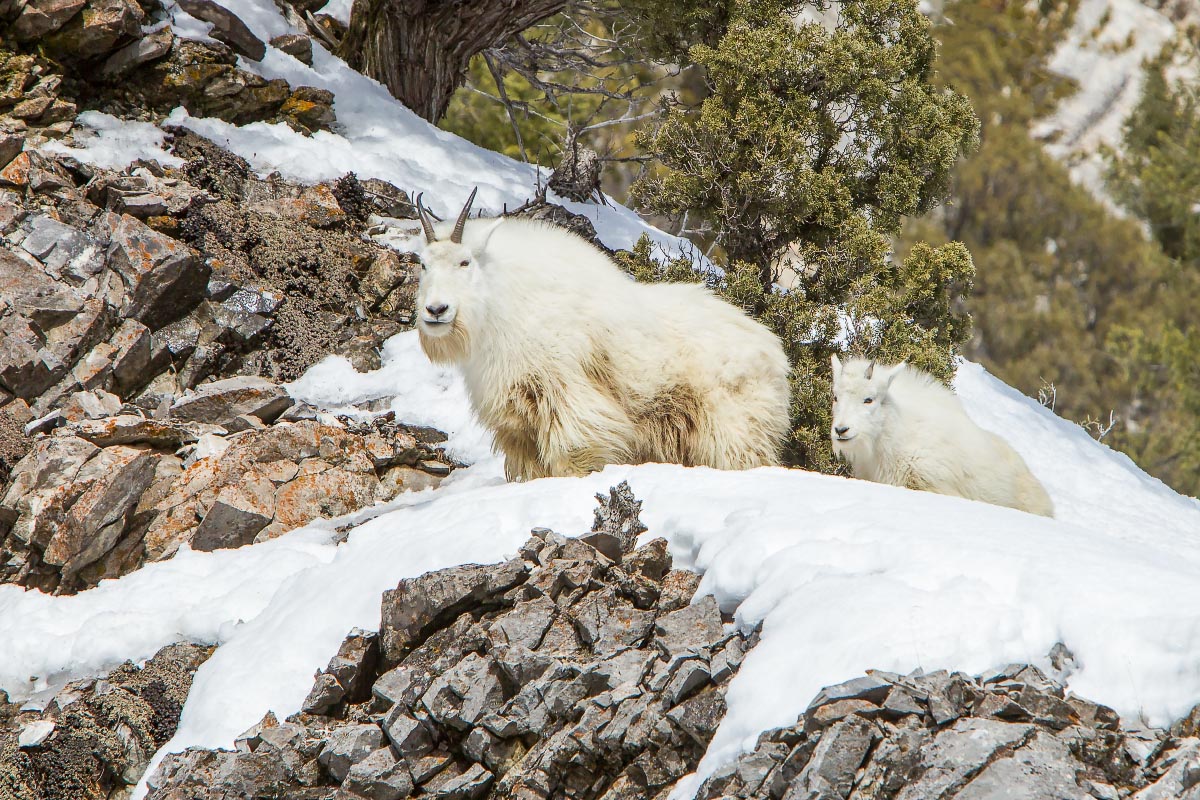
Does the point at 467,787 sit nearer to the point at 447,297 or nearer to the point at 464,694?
the point at 464,694

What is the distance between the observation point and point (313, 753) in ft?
17.0

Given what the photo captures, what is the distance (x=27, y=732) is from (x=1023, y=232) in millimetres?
32970

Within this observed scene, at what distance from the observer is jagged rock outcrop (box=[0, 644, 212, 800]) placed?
591 cm

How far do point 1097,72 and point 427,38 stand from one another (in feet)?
123

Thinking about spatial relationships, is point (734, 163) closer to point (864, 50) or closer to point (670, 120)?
point (670, 120)

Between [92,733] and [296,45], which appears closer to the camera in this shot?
[92,733]

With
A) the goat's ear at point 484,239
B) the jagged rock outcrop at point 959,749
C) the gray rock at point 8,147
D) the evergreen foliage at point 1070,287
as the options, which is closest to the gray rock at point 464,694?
the jagged rock outcrop at point 959,749

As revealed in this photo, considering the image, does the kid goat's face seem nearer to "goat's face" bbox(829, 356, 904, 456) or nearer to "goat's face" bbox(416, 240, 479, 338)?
"goat's face" bbox(829, 356, 904, 456)

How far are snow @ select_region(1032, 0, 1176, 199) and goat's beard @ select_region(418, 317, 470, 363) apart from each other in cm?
3836

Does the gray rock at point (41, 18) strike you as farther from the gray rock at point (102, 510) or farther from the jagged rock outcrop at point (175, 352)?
the gray rock at point (102, 510)

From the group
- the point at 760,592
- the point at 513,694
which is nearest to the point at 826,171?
the point at 760,592

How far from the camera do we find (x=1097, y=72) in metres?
43.0

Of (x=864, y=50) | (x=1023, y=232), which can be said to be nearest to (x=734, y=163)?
(x=864, y=50)

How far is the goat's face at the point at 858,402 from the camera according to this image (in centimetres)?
766
